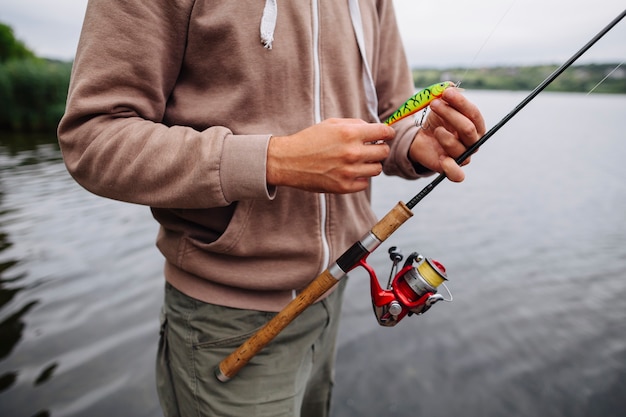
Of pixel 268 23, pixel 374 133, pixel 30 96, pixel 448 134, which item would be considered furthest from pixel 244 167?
pixel 30 96

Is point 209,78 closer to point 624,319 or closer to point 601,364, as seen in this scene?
point 601,364

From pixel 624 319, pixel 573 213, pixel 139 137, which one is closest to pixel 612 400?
pixel 624 319

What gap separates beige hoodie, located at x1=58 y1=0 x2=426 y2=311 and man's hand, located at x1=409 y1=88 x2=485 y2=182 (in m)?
0.09

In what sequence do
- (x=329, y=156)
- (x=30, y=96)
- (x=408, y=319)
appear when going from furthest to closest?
(x=30, y=96), (x=408, y=319), (x=329, y=156)

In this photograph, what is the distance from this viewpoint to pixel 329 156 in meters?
1.06

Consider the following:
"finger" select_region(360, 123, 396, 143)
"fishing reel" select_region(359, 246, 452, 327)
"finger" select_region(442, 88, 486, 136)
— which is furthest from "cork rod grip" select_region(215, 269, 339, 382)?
"finger" select_region(442, 88, 486, 136)

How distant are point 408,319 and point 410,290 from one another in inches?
151

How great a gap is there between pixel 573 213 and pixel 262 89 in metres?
10.1

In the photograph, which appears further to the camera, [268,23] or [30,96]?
[30,96]

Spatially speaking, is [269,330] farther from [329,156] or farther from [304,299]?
[329,156]

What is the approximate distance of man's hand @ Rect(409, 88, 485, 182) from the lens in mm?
1248

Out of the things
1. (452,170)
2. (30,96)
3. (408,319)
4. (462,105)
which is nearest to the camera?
(462,105)

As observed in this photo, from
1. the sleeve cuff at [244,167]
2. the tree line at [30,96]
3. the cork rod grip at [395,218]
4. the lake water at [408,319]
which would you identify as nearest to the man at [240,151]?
the sleeve cuff at [244,167]

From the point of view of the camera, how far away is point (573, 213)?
30.0 feet
